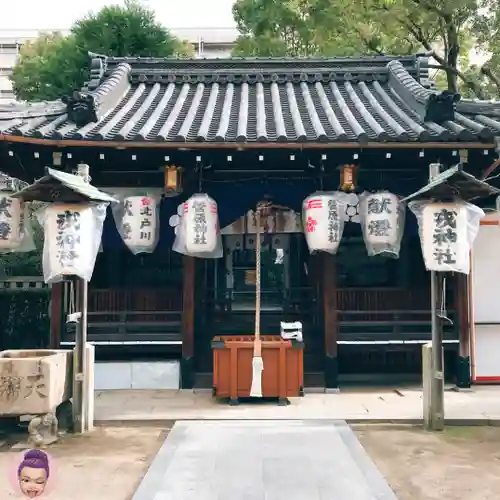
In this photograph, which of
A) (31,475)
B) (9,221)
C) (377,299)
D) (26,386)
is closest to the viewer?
(31,475)

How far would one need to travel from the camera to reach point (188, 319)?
32.0 ft

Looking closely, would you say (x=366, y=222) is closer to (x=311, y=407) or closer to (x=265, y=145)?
(x=265, y=145)

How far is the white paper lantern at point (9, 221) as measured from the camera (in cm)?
903

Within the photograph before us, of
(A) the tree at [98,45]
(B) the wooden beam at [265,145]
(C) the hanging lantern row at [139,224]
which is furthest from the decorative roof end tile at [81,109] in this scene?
(A) the tree at [98,45]

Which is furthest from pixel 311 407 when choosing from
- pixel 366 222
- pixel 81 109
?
pixel 81 109

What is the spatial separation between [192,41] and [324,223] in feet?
142

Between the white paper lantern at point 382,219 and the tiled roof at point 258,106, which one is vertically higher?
the tiled roof at point 258,106

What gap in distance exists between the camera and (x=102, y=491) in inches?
209

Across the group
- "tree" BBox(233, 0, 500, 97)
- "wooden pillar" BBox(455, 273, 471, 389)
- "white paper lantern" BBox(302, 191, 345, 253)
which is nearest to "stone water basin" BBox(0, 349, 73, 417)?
"white paper lantern" BBox(302, 191, 345, 253)

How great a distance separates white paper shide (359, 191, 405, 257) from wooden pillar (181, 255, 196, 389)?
119 inches

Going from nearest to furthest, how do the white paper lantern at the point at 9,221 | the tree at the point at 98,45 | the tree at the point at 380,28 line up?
the white paper lantern at the point at 9,221
the tree at the point at 380,28
the tree at the point at 98,45

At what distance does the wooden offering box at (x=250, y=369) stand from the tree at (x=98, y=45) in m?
14.2

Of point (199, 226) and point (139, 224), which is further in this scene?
point (139, 224)

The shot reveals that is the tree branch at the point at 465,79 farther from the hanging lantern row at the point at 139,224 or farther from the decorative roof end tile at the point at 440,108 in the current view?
the hanging lantern row at the point at 139,224
